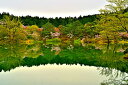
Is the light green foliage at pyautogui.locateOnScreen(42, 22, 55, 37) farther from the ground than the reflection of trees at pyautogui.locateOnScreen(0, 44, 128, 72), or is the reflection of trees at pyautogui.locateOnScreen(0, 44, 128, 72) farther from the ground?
the reflection of trees at pyautogui.locateOnScreen(0, 44, 128, 72)

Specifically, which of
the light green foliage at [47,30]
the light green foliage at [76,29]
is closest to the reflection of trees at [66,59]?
the light green foliage at [76,29]

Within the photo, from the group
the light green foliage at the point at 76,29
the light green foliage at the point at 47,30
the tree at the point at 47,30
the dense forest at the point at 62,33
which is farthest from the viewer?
the tree at the point at 47,30

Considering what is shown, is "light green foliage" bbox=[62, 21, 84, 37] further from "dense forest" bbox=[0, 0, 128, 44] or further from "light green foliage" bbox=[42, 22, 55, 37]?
"light green foliage" bbox=[42, 22, 55, 37]

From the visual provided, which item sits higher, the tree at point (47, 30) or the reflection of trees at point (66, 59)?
the reflection of trees at point (66, 59)

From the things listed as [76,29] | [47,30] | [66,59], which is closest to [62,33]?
[47,30]

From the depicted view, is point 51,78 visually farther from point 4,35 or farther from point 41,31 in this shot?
point 41,31

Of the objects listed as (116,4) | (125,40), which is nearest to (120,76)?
(116,4)

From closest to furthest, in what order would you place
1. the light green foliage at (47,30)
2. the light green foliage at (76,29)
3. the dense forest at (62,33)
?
1. the dense forest at (62,33)
2. the light green foliage at (76,29)
3. the light green foliage at (47,30)

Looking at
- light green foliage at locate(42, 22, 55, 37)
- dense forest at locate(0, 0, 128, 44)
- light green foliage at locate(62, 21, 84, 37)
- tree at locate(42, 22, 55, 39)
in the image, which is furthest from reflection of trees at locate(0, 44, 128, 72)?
tree at locate(42, 22, 55, 39)

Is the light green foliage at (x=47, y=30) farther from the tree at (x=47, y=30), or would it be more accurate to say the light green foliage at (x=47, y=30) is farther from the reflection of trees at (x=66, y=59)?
the reflection of trees at (x=66, y=59)

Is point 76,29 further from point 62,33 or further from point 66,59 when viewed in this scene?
point 66,59

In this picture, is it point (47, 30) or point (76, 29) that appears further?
point (47, 30)

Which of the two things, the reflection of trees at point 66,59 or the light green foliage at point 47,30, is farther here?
→ the light green foliage at point 47,30

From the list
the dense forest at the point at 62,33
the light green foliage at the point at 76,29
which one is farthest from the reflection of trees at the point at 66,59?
the light green foliage at the point at 76,29
